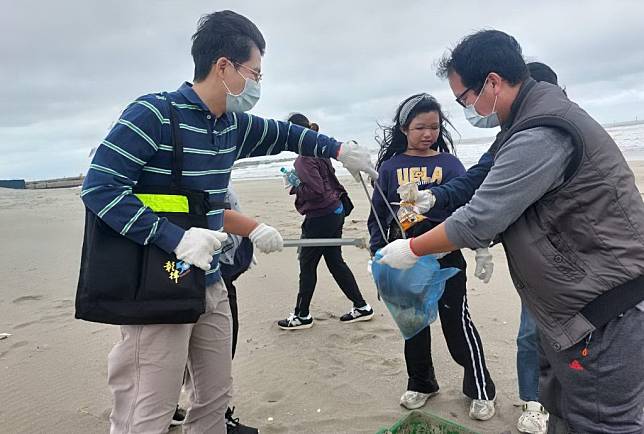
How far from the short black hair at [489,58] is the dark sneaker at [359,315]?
10.2ft

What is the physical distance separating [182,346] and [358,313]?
2934mm

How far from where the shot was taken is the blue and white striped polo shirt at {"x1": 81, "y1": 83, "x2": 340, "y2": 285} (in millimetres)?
1857

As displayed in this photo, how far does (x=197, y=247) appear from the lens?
196 centimetres

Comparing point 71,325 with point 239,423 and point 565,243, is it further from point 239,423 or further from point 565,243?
point 565,243

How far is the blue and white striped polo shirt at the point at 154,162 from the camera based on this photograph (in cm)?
186

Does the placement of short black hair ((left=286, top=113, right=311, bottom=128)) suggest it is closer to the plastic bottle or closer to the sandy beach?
the plastic bottle

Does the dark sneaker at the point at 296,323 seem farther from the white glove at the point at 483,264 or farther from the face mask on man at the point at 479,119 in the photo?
the face mask on man at the point at 479,119

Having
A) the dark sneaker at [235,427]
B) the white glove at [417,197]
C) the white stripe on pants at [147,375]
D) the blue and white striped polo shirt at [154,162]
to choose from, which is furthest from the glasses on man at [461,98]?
the dark sneaker at [235,427]

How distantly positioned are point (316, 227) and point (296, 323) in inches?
35.5

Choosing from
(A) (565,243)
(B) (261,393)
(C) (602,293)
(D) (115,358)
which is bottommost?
(B) (261,393)

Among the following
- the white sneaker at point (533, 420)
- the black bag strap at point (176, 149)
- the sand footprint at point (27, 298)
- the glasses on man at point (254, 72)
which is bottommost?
the sand footprint at point (27, 298)

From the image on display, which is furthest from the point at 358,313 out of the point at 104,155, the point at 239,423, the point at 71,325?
the point at 104,155

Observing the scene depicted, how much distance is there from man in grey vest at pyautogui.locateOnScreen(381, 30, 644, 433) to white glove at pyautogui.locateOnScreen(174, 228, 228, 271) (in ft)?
2.94

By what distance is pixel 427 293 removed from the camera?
2818 mm
